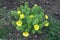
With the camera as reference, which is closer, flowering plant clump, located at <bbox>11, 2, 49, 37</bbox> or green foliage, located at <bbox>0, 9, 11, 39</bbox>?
flowering plant clump, located at <bbox>11, 2, 49, 37</bbox>

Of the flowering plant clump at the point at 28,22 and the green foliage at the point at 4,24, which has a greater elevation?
the flowering plant clump at the point at 28,22

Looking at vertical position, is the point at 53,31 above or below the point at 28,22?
below

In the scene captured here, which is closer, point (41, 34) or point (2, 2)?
point (41, 34)

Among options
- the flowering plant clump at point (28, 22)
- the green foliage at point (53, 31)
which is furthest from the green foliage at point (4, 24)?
the green foliage at point (53, 31)

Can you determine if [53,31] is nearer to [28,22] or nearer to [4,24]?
[28,22]

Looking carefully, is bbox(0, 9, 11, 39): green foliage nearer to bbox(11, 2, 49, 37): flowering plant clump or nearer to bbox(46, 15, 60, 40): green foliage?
bbox(11, 2, 49, 37): flowering plant clump

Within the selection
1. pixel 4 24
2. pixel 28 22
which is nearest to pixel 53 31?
pixel 28 22

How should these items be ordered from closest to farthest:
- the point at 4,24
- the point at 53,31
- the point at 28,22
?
the point at 28,22 → the point at 53,31 → the point at 4,24

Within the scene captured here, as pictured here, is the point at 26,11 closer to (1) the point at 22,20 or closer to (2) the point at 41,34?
(1) the point at 22,20

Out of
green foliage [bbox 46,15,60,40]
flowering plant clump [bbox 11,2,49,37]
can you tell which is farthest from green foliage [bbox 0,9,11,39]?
green foliage [bbox 46,15,60,40]

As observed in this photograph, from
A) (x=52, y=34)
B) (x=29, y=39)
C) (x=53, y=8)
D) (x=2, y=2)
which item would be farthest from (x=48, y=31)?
(x=2, y=2)

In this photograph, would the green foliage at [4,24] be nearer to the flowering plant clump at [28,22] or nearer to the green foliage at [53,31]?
the flowering plant clump at [28,22]
